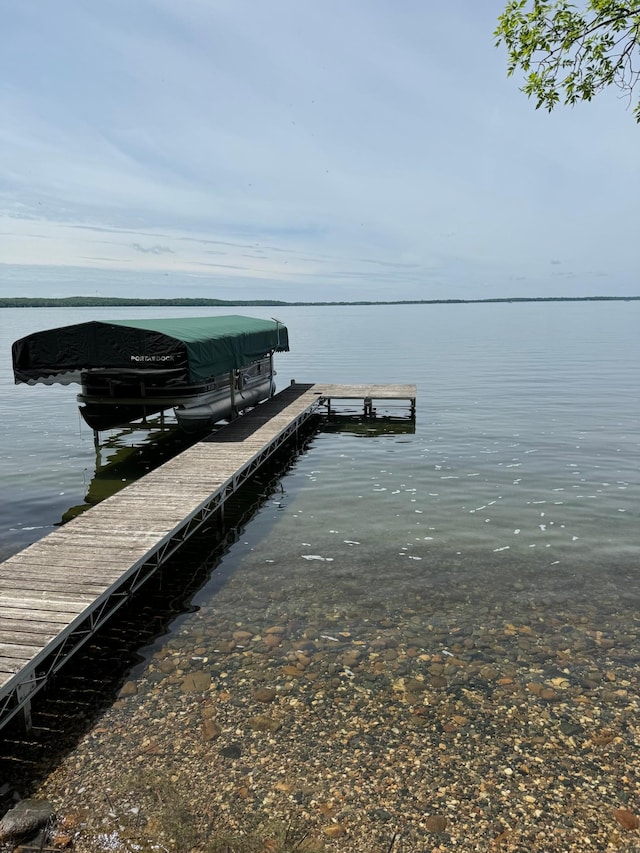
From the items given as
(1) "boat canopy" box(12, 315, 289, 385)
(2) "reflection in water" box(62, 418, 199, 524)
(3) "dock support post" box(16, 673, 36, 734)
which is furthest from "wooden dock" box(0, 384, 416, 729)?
(1) "boat canopy" box(12, 315, 289, 385)

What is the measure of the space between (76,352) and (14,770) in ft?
41.8

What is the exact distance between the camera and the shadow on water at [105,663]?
20.0 ft

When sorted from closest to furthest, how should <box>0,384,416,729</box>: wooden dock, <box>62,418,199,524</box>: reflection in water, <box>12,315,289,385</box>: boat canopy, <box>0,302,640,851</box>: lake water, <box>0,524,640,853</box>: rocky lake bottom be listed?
<box>0,524,640,853</box>: rocky lake bottom, <box>0,302,640,851</box>: lake water, <box>0,384,416,729</box>: wooden dock, <box>62,418,199,524</box>: reflection in water, <box>12,315,289,385</box>: boat canopy

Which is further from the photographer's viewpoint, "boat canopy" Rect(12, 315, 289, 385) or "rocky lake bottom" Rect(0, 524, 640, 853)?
"boat canopy" Rect(12, 315, 289, 385)

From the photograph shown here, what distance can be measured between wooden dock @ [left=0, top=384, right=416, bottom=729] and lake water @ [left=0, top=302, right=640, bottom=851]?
0.94 metres

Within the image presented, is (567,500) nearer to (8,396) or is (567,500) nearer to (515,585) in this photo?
(515,585)

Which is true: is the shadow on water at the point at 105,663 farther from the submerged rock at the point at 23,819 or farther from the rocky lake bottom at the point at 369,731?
the submerged rock at the point at 23,819

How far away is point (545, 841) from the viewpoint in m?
5.18

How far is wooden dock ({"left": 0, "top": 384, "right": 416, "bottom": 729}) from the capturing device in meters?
6.48

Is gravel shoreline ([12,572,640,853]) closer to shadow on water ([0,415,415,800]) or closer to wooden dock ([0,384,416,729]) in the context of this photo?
shadow on water ([0,415,415,800])

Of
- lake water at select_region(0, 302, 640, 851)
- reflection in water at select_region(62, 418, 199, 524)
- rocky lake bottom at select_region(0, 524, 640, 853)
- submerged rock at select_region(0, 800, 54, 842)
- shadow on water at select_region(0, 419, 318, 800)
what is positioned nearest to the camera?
submerged rock at select_region(0, 800, 54, 842)

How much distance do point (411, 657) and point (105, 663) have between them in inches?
161

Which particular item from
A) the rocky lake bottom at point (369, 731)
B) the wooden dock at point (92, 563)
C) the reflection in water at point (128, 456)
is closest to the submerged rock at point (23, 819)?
the rocky lake bottom at point (369, 731)

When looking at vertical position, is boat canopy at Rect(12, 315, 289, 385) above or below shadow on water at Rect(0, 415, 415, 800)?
above
